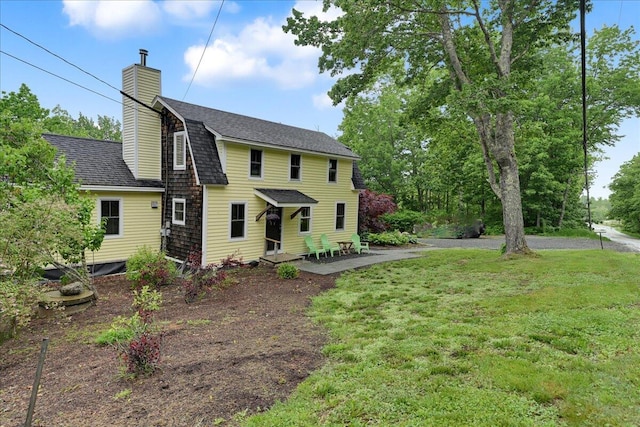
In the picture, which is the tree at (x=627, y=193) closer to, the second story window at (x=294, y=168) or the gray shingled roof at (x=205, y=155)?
the second story window at (x=294, y=168)

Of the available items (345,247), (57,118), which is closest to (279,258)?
(345,247)

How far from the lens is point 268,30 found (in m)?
12.4

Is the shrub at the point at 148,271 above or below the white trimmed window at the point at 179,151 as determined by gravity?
below

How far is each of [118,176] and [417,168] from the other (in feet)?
74.4

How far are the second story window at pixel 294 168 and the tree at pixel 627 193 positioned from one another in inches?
1112

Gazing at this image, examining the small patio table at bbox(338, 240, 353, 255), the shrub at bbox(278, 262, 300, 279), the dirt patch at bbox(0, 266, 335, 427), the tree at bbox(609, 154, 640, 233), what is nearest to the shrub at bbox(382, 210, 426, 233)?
the small patio table at bbox(338, 240, 353, 255)

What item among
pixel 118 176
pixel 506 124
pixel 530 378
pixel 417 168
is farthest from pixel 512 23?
pixel 417 168

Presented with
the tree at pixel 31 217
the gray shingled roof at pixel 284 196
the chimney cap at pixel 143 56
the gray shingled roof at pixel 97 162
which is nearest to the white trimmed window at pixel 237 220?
the gray shingled roof at pixel 284 196

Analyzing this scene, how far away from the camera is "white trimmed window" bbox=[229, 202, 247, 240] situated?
37.6 feet

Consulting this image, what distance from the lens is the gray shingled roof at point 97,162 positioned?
35.0ft

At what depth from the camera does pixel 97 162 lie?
11.4 m

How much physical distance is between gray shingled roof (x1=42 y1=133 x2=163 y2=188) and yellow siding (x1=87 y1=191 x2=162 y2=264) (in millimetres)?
383

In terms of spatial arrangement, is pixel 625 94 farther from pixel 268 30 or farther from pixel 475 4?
pixel 268 30

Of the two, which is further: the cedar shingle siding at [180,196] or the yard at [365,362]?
the cedar shingle siding at [180,196]
